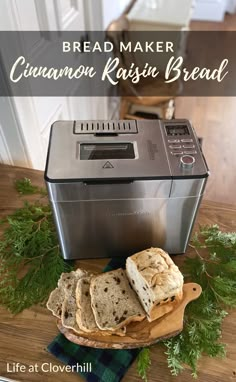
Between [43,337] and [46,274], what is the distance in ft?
0.42

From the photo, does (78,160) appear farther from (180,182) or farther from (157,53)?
(157,53)

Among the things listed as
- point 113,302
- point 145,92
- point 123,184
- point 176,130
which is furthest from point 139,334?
point 145,92

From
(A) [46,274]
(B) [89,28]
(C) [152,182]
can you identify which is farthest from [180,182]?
(B) [89,28]

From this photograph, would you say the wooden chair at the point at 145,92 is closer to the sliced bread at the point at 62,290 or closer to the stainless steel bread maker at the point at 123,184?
the stainless steel bread maker at the point at 123,184

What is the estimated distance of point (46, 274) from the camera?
67 centimetres

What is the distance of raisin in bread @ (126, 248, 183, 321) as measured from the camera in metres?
0.55

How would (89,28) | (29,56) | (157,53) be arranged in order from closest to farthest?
(29,56)
(89,28)
(157,53)

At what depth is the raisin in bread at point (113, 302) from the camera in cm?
57

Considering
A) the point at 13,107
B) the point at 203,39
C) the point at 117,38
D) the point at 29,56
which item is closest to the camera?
the point at 13,107

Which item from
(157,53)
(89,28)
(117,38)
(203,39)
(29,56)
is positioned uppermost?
(29,56)

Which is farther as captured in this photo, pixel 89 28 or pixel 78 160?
pixel 89 28

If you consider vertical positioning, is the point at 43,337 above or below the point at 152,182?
below

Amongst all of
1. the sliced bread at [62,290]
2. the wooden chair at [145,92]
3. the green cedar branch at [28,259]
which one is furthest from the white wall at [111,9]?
the sliced bread at [62,290]

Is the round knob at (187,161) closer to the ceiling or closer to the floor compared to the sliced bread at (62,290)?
closer to the ceiling
